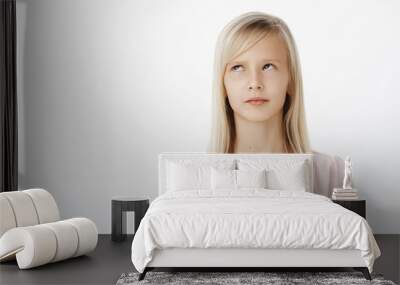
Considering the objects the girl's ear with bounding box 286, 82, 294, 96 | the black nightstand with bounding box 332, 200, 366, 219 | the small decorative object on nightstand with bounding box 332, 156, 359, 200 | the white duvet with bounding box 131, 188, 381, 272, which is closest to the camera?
the white duvet with bounding box 131, 188, 381, 272

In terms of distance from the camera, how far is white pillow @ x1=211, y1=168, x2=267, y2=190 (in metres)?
6.53

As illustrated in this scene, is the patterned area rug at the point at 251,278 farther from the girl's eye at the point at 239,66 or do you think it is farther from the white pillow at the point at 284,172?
the girl's eye at the point at 239,66

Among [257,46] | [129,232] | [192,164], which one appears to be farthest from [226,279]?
[257,46]

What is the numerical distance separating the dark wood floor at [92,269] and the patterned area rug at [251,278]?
185mm

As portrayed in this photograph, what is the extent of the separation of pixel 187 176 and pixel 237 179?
50 centimetres

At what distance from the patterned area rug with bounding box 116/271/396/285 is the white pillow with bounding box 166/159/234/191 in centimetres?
147

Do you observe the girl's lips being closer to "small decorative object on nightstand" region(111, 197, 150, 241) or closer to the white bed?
"small decorative object on nightstand" region(111, 197, 150, 241)

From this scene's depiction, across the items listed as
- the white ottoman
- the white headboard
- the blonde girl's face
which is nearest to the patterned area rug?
the white ottoman

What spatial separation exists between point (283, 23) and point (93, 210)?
9.56 feet

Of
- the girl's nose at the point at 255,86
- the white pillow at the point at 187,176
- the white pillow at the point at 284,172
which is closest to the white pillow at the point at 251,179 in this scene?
the white pillow at the point at 284,172

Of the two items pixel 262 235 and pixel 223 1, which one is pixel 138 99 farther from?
pixel 262 235

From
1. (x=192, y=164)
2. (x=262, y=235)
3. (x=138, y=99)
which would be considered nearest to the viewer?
(x=262, y=235)

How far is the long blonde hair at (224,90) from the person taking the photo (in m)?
7.27

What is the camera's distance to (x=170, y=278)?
5.06 m
